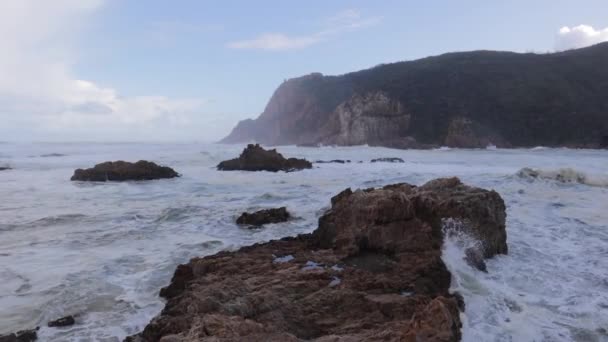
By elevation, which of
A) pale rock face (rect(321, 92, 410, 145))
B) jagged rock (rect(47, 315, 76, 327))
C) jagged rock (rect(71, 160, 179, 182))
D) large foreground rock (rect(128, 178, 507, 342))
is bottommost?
jagged rock (rect(47, 315, 76, 327))

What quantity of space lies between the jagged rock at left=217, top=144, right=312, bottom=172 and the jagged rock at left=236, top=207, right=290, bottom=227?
13.2 meters

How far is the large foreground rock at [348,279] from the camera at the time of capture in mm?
3643

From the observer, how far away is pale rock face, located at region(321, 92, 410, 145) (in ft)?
209

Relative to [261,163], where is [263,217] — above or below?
below

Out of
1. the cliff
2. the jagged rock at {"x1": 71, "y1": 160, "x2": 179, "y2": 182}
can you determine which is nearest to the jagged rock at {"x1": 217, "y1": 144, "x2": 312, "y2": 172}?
the jagged rock at {"x1": 71, "y1": 160, "x2": 179, "y2": 182}

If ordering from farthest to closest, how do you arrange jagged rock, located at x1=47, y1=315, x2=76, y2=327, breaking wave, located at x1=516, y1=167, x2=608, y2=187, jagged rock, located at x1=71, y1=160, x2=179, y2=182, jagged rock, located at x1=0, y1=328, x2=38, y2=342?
jagged rock, located at x1=71, y1=160, x2=179, y2=182 → breaking wave, located at x1=516, y1=167, x2=608, y2=187 → jagged rock, located at x1=47, y1=315, x2=76, y2=327 → jagged rock, located at x1=0, y1=328, x2=38, y2=342

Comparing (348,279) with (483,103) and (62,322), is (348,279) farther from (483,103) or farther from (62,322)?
(483,103)

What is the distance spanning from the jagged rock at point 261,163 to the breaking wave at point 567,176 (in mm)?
11554

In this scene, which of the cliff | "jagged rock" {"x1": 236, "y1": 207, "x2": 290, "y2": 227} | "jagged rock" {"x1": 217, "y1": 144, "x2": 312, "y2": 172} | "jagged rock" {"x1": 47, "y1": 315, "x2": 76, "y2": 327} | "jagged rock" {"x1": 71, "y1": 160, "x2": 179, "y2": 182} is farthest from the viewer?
the cliff

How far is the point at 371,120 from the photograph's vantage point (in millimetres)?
64438

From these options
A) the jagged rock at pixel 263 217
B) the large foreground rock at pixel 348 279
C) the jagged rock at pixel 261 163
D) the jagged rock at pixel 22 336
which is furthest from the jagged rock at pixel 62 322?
the jagged rock at pixel 261 163

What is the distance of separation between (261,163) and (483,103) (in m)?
47.3

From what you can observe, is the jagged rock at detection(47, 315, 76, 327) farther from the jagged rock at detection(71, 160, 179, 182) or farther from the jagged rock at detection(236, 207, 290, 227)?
the jagged rock at detection(71, 160, 179, 182)

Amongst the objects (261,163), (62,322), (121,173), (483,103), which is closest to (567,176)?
(261,163)
